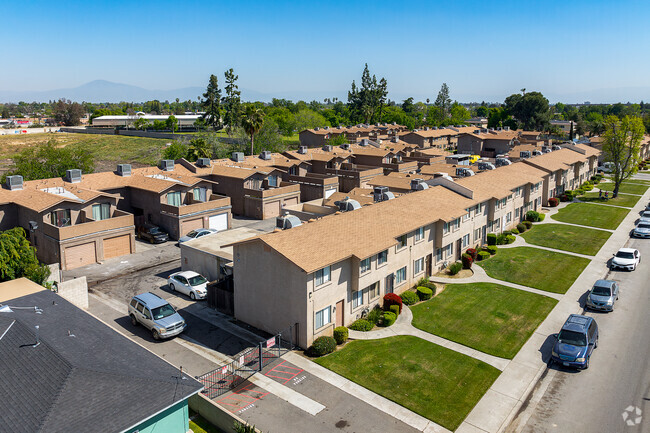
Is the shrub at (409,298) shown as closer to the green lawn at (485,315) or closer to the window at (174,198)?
the green lawn at (485,315)

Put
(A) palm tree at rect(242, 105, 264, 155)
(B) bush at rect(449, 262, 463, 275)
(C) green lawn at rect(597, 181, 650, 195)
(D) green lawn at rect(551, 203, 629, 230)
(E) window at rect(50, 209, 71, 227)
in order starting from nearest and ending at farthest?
1. (B) bush at rect(449, 262, 463, 275)
2. (E) window at rect(50, 209, 71, 227)
3. (D) green lawn at rect(551, 203, 629, 230)
4. (C) green lawn at rect(597, 181, 650, 195)
5. (A) palm tree at rect(242, 105, 264, 155)

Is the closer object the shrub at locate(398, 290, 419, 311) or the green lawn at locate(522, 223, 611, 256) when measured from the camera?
the shrub at locate(398, 290, 419, 311)

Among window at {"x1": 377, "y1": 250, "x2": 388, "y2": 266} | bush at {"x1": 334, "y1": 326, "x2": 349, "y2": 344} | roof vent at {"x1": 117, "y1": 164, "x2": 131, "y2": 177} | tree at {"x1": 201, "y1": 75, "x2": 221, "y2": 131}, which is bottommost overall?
bush at {"x1": 334, "y1": 326, "x2": 349, "y2": 344}

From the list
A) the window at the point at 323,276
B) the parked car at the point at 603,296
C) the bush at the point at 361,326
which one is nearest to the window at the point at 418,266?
the bush at the point at 361,326

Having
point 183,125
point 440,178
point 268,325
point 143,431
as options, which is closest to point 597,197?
point 440,178

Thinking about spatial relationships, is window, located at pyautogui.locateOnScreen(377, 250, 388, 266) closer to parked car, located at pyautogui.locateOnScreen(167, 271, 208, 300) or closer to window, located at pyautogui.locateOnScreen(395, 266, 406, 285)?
window, located at pyautogui.locateOnScreen(395, 266, 406, 285)

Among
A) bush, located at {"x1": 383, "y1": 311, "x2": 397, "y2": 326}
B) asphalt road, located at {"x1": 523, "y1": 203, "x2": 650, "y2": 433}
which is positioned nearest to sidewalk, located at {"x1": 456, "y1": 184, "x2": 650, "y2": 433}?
asphalt road, located at {"x1": 523, "y1": 203, "x2": 650, "y2": 433}
